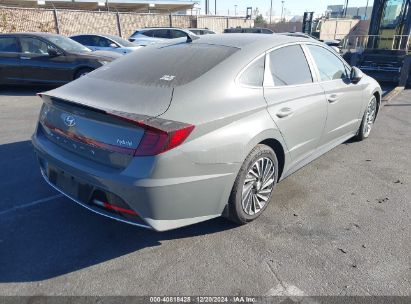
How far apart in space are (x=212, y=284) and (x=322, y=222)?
1340 millimetres

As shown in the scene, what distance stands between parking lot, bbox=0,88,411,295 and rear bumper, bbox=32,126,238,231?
378 mm

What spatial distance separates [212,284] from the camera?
240 cm

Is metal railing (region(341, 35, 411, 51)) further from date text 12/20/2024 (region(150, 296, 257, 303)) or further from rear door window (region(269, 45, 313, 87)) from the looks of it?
date text 12/20/2024 (region(150, 296, 257, 303))

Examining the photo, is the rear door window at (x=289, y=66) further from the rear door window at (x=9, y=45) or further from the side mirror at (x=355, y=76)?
the rear door window at (x=9, y=45)

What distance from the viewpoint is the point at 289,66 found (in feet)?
11.3

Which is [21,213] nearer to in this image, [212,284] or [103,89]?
[103,89]

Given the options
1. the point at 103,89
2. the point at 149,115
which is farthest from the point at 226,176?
the point at 103,89

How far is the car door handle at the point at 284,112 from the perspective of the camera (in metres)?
3.11

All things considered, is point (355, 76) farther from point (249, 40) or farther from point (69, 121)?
point (69, 121)

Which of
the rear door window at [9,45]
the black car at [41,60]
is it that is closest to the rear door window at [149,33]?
the black car at [41,60]

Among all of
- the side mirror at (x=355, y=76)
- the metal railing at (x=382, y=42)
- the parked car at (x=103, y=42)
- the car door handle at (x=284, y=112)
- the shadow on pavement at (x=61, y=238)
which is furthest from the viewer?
the parked car at (x=103, y=42)

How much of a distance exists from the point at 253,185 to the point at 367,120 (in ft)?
10.6

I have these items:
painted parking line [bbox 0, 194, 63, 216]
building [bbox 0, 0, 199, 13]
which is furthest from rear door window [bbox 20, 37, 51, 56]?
building [bbox 0, 0, 199, 13]

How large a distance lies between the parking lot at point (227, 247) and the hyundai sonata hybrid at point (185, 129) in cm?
34
